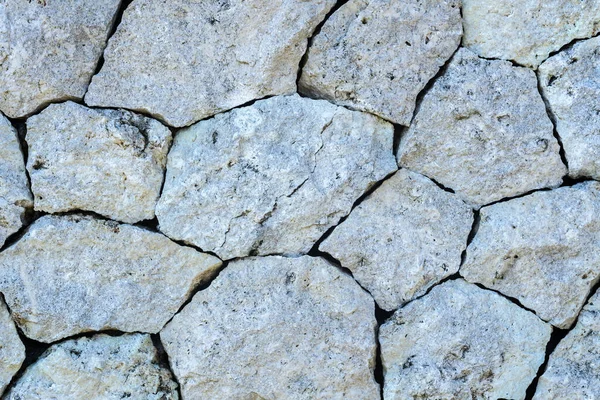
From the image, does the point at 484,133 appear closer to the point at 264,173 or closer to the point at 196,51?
the point at 264,173

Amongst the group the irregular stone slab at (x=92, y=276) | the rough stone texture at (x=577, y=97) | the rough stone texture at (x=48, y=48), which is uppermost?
the rough stone texture at (x=577, y=97)

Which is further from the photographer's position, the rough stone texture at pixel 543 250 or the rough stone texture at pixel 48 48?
the rough stone texture at pixel 543 250

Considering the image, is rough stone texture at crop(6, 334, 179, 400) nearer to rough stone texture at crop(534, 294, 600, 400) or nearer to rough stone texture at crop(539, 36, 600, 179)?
rough stone texture at crop(534, 294, 600, 400)

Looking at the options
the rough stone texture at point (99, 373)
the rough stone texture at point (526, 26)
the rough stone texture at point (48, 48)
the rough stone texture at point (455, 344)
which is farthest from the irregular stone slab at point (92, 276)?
the rough stone texture at point (526, 26)

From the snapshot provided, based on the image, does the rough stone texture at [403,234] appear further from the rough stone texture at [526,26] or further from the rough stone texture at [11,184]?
the rough stone texture at [11,184]

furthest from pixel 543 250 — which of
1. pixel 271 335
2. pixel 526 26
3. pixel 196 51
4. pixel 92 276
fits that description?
pixel 92 276

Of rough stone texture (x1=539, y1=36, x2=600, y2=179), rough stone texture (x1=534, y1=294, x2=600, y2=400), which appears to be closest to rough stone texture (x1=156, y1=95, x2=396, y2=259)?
Answer: rough stone texture (x1=539, y1=36, x2=600, y2=179)

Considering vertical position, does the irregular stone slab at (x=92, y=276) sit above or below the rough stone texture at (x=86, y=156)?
below
